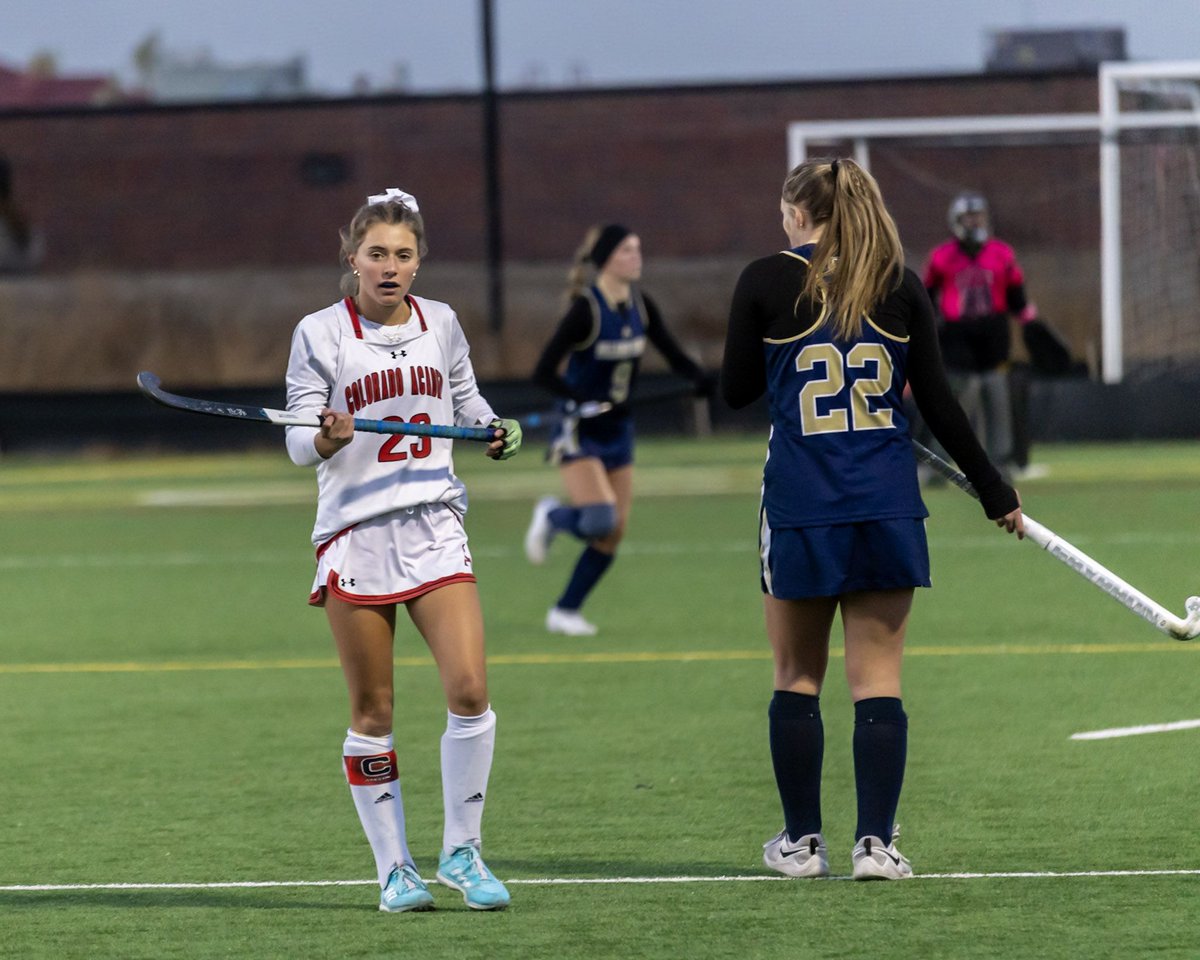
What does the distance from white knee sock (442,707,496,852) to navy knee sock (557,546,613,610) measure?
5447 millimetres

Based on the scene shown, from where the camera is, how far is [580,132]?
165ft

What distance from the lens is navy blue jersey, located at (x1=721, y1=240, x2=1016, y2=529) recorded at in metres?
5.68

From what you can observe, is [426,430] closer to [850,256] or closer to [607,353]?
[850,256]

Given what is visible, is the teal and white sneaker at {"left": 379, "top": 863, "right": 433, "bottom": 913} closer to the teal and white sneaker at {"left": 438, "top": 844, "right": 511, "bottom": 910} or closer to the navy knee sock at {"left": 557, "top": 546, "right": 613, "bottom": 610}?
the teal and white sneaker at {"left": 438, "top": 844, "right": 511, "bottom": 910}

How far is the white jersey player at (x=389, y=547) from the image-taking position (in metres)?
5.60

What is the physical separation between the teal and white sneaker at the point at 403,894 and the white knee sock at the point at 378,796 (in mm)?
26

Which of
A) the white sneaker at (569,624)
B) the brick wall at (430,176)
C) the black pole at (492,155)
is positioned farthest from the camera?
the brick wall at (430,176)

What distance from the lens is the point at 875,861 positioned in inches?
227

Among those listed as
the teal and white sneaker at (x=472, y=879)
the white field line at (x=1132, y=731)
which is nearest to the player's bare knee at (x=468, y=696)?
the teal and white sneaker at (x=472, y=879)

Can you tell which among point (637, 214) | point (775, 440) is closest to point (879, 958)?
point (775, 440)

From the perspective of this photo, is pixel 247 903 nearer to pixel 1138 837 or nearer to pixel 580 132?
pixel 1138 837

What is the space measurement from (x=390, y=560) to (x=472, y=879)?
82cm

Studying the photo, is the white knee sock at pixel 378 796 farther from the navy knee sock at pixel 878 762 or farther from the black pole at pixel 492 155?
the black pole at pixel 492 155

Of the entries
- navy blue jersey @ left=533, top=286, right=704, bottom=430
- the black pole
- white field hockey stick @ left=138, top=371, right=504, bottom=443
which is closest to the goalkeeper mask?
navy blue jersey @ left=533, top=286, right=704, bottom=430
